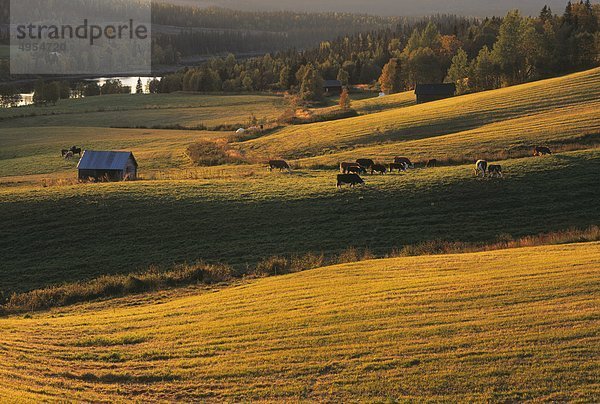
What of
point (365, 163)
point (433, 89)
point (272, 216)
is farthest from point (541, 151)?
point (433, 89)

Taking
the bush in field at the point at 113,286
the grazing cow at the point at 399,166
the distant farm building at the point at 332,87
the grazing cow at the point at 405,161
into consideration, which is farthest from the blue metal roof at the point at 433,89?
the bush in field at the point at 113,286

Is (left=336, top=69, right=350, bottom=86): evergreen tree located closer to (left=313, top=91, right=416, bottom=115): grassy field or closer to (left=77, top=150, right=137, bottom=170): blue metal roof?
(left=313, top=91, right=416, bottom=115): grassy field

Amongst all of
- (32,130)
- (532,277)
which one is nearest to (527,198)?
(532,277)

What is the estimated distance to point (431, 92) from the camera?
4392 inches

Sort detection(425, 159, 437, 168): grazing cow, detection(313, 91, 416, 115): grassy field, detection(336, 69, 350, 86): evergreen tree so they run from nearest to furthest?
detection(425, 159, 437, 168): grazing cow, detection(313, 91, 416, 115): grassy field, detection(336, 69, 350, 86): evergreen tree

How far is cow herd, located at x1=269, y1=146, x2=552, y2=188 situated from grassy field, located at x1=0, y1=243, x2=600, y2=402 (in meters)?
16.9

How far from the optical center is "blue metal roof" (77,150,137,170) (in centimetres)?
6050

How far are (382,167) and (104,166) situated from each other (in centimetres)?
2618

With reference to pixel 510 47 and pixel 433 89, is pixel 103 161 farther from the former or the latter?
pixel 510 47

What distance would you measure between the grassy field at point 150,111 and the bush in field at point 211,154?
28138 mm

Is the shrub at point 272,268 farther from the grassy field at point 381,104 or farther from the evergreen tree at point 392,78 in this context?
the evergreen tree at point 392,78

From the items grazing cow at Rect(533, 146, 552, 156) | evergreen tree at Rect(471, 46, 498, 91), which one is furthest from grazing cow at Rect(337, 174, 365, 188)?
evergreen tree at Rect(471, 46, 498, 91)

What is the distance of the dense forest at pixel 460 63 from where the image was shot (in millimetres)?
107625

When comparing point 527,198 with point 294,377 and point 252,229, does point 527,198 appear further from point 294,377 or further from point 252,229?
point 294,377
